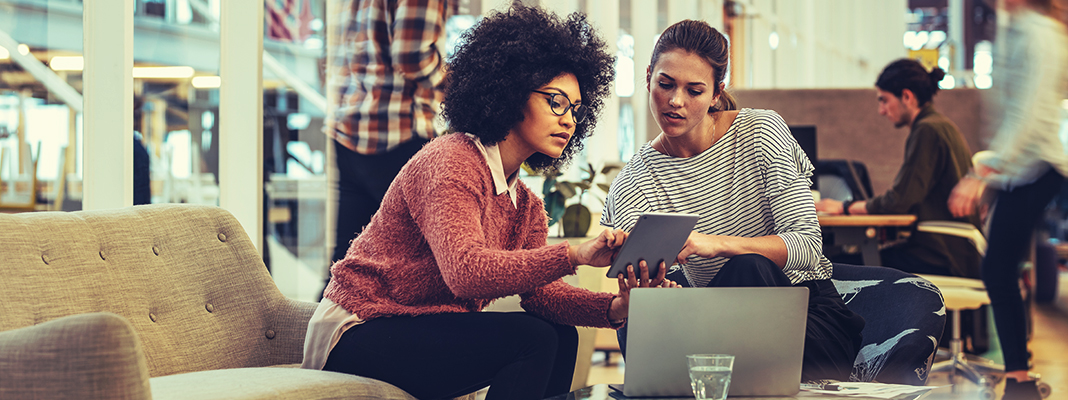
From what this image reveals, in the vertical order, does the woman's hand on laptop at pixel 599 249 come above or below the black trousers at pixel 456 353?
above

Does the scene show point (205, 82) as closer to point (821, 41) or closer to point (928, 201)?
point (928, 201)

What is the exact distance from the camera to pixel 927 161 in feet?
11.3

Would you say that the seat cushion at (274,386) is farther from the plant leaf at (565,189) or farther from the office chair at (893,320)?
the plant leaf at (565,189)

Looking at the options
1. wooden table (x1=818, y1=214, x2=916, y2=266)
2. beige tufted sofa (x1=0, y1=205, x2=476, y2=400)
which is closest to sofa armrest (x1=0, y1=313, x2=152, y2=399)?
beige tufted sofa (x1=0, y1=205, x2=476, y2=400)

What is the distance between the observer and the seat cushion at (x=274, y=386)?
1316 millimetres

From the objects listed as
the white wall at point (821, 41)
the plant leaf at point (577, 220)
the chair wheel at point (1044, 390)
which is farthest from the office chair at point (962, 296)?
the white wall at point (821, 41)

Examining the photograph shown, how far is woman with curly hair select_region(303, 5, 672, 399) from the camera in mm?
1363

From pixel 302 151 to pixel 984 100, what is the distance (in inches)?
140

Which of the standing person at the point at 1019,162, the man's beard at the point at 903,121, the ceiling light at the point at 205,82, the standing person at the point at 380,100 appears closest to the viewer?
the standing person at the point at 380,100

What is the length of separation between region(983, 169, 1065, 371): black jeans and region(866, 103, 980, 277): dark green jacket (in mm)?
474

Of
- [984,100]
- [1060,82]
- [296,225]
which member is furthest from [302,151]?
[984,100]

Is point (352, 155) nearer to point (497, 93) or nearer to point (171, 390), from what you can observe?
point (497, 93)

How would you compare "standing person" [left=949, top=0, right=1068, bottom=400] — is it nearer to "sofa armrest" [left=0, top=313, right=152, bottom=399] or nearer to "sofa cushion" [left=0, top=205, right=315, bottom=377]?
"sofa cushion" [left=0, top=205, right=315, bottom=377]

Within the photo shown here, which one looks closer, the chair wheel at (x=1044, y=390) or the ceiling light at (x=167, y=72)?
the ceiling light at (x=167, y=72)
